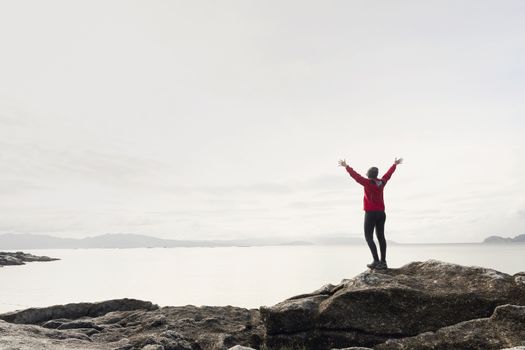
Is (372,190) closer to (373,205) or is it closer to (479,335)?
(373,205)

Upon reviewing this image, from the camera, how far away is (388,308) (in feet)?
45.3

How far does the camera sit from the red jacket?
54.9 ft

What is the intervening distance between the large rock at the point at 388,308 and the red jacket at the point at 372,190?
2915 millimetres

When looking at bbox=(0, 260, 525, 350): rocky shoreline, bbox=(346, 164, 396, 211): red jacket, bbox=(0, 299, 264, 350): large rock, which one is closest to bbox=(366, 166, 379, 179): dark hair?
bbox=(346, 164, 396, 211): red jacket

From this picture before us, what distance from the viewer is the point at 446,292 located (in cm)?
1373

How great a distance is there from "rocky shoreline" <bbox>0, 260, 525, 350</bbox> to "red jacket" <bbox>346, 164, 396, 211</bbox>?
2.77 metres

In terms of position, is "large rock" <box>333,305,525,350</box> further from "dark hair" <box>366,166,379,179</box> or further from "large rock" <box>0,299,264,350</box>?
"dark hair" <box>366,166,379,179</box>

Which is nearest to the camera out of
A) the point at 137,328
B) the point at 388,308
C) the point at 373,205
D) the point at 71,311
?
the point at 388,308

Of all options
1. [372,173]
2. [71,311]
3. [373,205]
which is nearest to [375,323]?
[373,205]

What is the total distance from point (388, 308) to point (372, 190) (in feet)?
16.6

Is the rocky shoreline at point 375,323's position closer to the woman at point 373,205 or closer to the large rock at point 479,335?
the large rock at point 479,335

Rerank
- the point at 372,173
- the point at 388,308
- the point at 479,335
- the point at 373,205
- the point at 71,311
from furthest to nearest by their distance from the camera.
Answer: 1. the point at 71,311
2. the point at 372,173
3. the point at 373,205
4. the point at 388,308
5. the point at 479,335

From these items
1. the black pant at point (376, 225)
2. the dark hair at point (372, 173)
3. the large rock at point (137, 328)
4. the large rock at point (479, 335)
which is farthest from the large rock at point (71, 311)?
the large rock at point (479, 335)

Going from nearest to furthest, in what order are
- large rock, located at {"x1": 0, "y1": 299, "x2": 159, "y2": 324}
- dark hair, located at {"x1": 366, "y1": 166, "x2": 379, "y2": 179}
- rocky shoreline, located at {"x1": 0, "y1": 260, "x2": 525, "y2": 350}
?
rocky shoreline, located at {"x1": 0, "y1": 260, "x2": 525, "y2": 350} → dark hair, located at {"x1": 366, "y1": 166, "x2": 379, "y2": 179} → large rock, located at {"x1": 0, "y1": 299, "x2": 159, "y2": 324}
